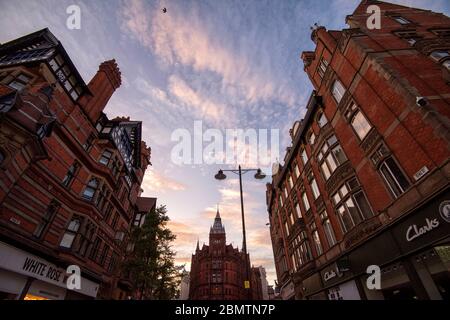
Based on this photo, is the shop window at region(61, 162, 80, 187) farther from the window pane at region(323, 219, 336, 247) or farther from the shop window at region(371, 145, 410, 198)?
the shop window at region(371, 145, 410, 198)

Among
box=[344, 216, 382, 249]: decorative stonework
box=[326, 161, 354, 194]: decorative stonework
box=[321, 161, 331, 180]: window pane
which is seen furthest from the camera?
box=[321, 161, 331, 180]: window pane

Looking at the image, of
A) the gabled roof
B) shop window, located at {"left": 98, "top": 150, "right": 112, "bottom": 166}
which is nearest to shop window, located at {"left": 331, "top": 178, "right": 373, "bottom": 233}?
shop window, located at {"left": 98, "top": 150, "right": 112, "bottom": 166}

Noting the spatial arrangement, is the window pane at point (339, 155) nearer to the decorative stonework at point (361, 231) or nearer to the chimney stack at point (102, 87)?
the decorative stonework at point (361, 231)

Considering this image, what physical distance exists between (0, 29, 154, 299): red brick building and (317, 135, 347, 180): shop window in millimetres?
18614

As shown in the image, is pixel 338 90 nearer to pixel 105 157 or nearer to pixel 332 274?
pixel 332 274

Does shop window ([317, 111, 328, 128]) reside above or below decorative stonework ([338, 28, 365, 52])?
below

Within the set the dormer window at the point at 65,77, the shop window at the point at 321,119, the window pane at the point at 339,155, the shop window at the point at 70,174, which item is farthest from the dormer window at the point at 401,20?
the shop window at the point at 70,174

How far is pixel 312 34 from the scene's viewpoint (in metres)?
20.9

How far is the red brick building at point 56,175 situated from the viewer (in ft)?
40.8

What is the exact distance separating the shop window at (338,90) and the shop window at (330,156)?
285 cm

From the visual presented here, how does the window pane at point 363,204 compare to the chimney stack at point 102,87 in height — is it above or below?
below

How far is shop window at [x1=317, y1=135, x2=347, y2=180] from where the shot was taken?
16.1 meters

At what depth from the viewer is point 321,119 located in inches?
752

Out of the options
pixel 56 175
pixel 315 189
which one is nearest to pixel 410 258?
pixel 315 189
